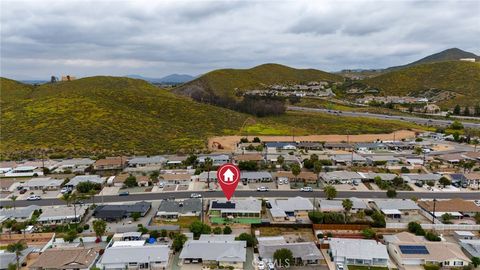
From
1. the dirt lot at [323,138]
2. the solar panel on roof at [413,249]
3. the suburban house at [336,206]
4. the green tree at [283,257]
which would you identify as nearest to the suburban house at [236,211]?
the suburban house at [336,206]

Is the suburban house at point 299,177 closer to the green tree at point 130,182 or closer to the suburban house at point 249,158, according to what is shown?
the suburban house at point 249,158

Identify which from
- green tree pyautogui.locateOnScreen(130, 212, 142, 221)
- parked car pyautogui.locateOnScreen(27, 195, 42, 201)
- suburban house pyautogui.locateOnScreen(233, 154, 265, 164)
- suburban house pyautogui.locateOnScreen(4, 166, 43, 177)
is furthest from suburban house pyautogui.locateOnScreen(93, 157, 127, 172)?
green tree pyautogui.locateOnScreen(130, 212, 142, 221)

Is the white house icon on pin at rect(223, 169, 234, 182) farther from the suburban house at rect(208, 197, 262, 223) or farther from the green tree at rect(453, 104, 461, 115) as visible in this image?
the green tree at rect(453, 104, 461, 115)

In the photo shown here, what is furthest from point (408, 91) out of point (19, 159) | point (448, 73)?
point (19, 159)

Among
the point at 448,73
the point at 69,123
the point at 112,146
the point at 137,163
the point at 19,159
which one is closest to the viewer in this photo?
the point at 137,163

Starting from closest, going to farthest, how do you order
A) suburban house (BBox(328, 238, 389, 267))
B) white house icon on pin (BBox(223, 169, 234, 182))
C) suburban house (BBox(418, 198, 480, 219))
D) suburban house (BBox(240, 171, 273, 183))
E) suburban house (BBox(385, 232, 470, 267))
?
white house icon on pin (BBox(223, 169, 234, 182)) → suburban house (BBox(385, 232, 470, 267)) → suburban house (BBox(328, 238, 389, 267)) → suburban house (BBox(418, 198, 480, 219)) → suburban house (BBox(240, 171, 273, 183))

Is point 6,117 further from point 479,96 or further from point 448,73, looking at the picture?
point 448,73
